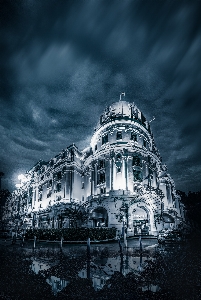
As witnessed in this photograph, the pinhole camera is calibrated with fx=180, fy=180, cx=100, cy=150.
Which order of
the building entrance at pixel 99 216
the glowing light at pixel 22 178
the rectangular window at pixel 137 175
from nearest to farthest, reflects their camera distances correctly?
the building entrance at pixel 99 216 → the rectangular window at pixel 137 175 → the glowing light at pixel 22 178

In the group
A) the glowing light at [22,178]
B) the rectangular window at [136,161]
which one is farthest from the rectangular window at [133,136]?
the glowing light at [22,178]

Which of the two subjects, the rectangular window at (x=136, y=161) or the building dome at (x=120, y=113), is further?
the building dome at (x=120, y=113)

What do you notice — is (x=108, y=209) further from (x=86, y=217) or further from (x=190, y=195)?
(x=190, y=195)

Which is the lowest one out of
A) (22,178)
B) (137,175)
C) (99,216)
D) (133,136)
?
(99,216)

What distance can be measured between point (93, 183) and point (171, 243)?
21.9 m

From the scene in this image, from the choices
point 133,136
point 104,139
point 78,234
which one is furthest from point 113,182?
point 78,234

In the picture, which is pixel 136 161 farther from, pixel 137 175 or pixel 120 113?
pixel 120 113

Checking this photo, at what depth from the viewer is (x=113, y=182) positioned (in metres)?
37.0

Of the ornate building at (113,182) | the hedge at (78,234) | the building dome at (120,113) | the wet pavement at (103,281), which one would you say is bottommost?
the hedge at (78,234)

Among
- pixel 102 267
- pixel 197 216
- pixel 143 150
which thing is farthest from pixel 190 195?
pixel 102 267

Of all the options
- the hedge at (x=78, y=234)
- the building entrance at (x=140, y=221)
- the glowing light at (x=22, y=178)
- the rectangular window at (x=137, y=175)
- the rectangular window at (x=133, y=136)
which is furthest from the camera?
the glowing light at (x=22, y=178)

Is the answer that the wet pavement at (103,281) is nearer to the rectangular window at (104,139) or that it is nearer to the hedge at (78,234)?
the hedge at (78,234)

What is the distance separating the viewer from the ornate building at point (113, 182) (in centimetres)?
3403

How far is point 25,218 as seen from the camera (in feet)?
193
